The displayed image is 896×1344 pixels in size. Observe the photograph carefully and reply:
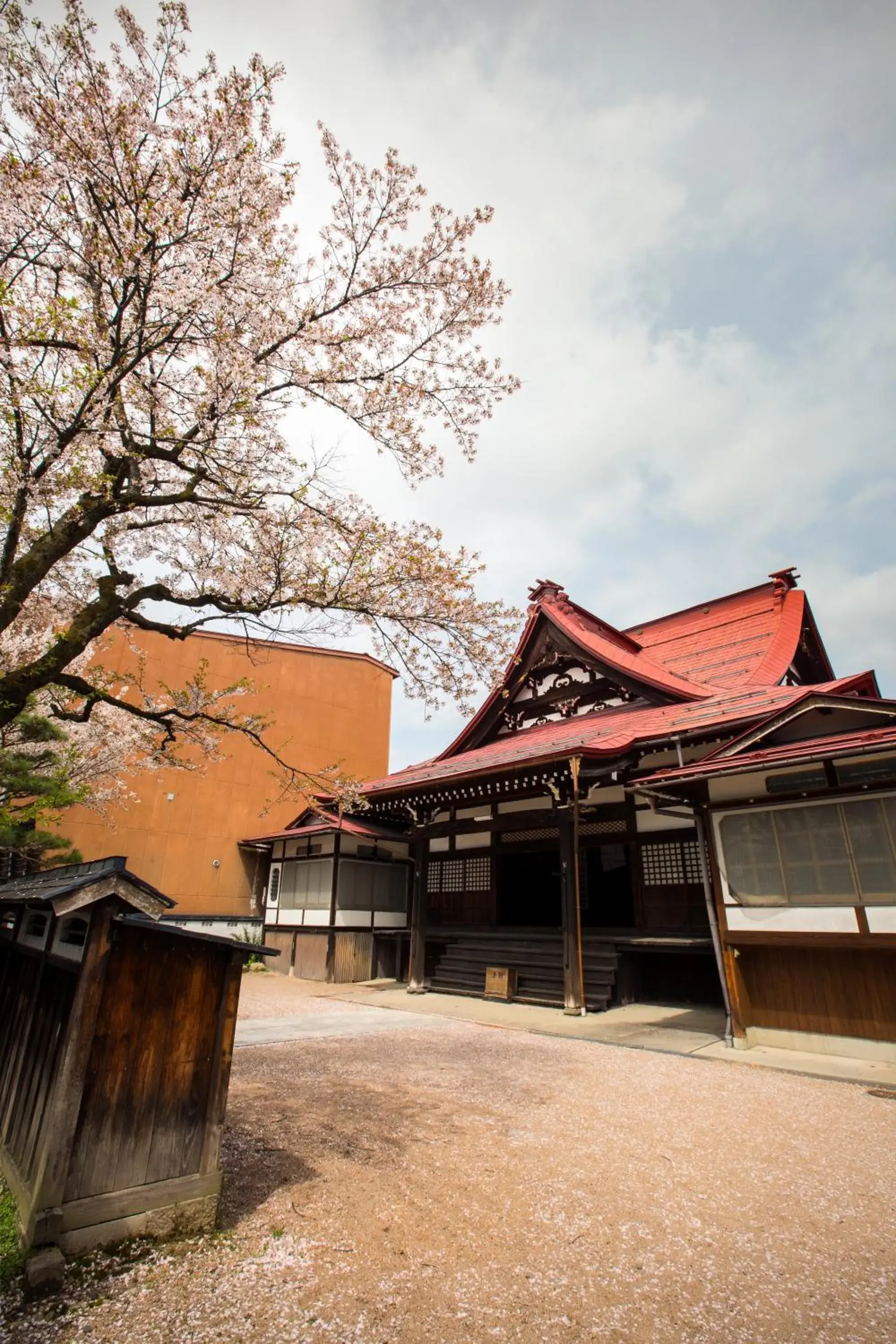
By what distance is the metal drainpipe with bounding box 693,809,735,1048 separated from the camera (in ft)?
25.1

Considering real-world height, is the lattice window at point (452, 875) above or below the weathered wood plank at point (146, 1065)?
above

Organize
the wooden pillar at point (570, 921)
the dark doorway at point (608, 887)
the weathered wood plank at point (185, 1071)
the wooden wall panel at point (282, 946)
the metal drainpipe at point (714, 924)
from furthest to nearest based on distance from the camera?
the wooden wall panel at point (282, 946)
the dark doorway at point (608, 887)
the wooden pillar at point (570, 921)
the metal drainpipe at point (714, 924)
the weathered wood plank at point (185, 1071)

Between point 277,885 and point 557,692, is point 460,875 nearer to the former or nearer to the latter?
point 557,692

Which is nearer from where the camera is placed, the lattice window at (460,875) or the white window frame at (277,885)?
the lattice window at (460,875)

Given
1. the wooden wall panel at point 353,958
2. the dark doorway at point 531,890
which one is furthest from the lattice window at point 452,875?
the wooden wall panel at point 353,958

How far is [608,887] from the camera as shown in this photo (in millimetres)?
13602

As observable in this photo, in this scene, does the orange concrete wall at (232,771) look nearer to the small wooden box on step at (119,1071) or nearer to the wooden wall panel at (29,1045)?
the wooden wall panel at (29,1045)

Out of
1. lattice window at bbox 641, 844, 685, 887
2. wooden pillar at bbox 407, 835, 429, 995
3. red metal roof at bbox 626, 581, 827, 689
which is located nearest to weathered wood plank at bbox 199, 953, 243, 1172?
lattice window at bbox 641, 844, 685, 887

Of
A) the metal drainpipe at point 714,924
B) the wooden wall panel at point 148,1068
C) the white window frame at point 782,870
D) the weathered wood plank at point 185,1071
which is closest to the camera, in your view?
the wooden wall panel at point 148,1068

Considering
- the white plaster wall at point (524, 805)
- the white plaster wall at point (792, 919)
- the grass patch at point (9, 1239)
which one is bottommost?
the grass patch at point (9, 1239)

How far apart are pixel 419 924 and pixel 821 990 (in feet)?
25.9

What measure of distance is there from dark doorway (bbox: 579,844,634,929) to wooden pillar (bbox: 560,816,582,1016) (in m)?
1.95

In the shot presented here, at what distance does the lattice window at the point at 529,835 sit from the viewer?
12766 mm

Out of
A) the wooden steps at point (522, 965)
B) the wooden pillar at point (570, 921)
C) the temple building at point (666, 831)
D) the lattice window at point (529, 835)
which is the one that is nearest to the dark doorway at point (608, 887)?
the temple building at point (666, 831)
